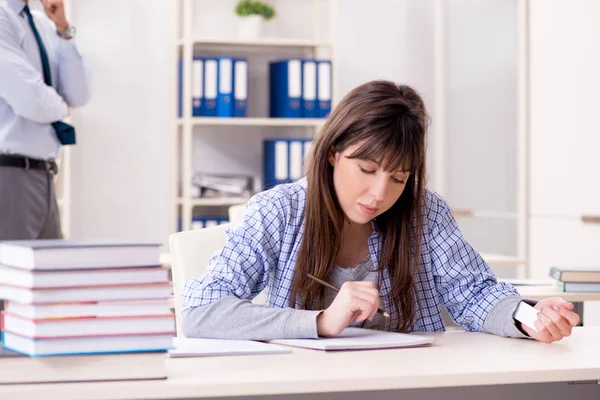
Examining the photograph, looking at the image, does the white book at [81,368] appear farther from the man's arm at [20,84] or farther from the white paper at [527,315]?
the man's arm at [20,84]

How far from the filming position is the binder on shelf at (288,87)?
451 centimetres

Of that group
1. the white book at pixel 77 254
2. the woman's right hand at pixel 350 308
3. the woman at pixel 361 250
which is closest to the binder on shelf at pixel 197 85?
the woman at pixel 361 250

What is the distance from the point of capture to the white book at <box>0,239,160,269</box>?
1119mm

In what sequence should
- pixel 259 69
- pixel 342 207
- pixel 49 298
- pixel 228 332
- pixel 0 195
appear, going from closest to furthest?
pixel 49 298 < pixel 228 332 < pixel 342 207 < pixel 0 195 < pixel 259 69

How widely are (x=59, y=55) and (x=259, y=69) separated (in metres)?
1.82

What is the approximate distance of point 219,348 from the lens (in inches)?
53.8

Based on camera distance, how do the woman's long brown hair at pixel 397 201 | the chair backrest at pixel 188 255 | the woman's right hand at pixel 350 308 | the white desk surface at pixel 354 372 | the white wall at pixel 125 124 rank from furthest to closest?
the white wall at pixel 125 124 → the chair backrest at pixel 188 255 → the woman's long brown hair at pixel 397 201 → the woman's right hand at pixel 350 308 → the white desk surface at pixel 354 372

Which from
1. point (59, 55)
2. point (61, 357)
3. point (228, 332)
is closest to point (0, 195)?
point (59, 55)

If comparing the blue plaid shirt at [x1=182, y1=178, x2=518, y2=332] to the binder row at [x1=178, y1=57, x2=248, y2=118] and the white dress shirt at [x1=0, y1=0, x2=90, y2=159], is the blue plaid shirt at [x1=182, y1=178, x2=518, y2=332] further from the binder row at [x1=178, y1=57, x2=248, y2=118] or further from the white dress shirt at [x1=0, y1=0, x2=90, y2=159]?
the binder row at [x1=178, y1=57, x2=248, y2=118]

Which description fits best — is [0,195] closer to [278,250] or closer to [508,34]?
[278,250]

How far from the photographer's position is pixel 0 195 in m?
2.82

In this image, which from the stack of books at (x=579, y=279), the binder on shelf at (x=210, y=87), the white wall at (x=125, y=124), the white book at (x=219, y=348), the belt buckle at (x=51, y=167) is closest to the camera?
the white book at (x=219, y=348)

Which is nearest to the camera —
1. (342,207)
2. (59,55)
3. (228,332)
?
(228,332)

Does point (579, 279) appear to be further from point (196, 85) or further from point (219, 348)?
point (196, 85)
